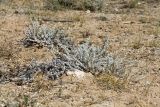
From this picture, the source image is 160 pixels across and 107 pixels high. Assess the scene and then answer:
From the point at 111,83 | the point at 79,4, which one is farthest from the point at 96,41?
the point at 79,4

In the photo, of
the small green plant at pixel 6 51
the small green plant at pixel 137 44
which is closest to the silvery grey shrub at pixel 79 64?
the small green plant at pixel 6 51

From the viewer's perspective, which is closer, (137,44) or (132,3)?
(137,44)

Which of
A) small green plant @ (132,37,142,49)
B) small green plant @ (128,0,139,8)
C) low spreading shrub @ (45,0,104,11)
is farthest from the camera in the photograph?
small green plant @ (128,0,139,8)

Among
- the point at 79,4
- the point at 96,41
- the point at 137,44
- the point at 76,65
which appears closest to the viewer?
the point at 76,65

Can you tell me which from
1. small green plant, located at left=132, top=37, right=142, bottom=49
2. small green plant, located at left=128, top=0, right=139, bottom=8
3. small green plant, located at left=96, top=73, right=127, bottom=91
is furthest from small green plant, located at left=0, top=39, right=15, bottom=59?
small green plant, located at left=128, top=0, right=139, bottom=8

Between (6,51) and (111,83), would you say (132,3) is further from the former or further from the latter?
(111,83)

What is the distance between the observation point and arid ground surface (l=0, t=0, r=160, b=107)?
5668 mm

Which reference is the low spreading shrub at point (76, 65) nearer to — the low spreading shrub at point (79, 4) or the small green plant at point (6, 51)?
the small green plant at point (6, 51)

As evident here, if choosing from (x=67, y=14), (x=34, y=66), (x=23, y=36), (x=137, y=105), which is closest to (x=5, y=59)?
(x=34, y=66)

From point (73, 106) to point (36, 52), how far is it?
2.22 meters

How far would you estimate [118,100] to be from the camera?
566 centimetres

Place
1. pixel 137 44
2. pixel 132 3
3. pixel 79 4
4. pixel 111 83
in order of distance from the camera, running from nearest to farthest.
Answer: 1. pixel 111 83
2. pixel 137 44
3. pixel 79 4
4. pixel 132 3

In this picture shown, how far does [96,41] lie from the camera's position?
832 cm

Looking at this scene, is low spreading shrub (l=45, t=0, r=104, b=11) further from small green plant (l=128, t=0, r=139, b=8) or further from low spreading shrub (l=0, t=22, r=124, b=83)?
low spreading shrub (l=0, t=22, r=124, b=83)
